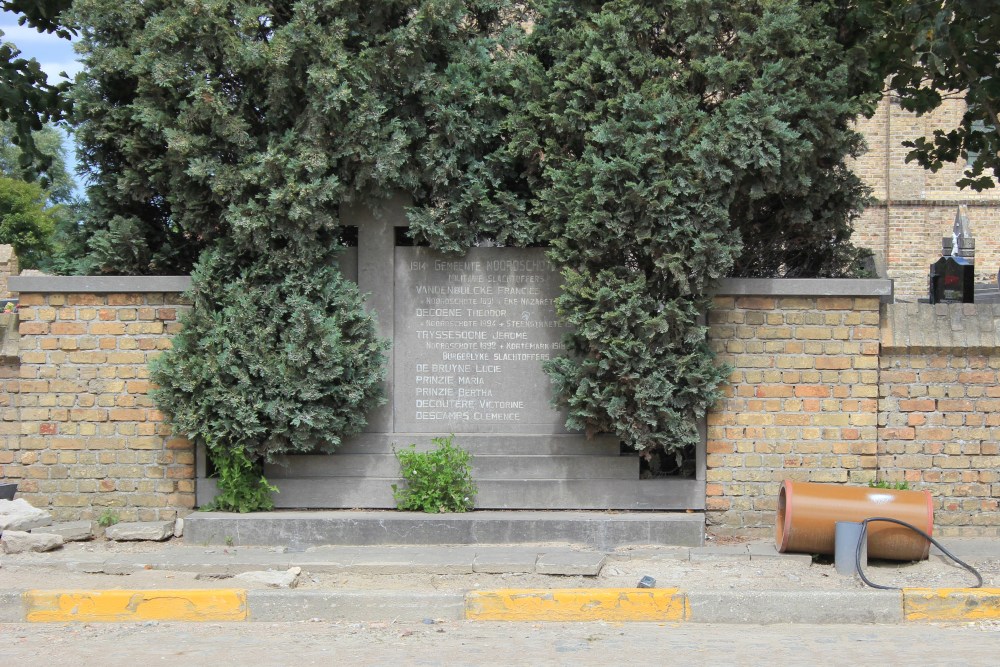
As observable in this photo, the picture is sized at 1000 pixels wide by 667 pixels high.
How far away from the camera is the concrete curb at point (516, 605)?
6.43 m

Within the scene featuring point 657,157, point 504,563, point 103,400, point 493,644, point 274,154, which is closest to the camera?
point 493,644

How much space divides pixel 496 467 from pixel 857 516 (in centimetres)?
278

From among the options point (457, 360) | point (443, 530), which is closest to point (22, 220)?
point (457, 360)

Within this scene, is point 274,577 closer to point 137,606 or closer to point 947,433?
point 137,606

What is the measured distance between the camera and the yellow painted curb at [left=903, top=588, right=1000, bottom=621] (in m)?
6.39

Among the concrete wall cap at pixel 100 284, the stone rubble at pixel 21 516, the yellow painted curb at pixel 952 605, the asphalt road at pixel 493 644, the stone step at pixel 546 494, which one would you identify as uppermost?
the concrete wall cap at pixel 100 284

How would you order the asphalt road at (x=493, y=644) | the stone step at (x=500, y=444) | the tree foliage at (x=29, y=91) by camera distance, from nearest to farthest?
the asphalt road at (x=493, y=644), the stone step at (x=500, y=444), the tree foliage at (x=29, y=91)

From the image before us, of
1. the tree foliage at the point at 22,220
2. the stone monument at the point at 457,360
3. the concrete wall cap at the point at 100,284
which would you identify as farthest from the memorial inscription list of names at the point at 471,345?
the tree foliage at the point at 22,220

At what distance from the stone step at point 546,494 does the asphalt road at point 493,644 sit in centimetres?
167

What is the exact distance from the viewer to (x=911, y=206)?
26688mm

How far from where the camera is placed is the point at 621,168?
24.1 feet

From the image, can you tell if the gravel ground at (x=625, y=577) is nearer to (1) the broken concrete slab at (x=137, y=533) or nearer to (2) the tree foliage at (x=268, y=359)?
(1) the broken concrete slab at (x=137, y=533)

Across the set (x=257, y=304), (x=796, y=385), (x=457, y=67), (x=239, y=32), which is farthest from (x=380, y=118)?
(x=796, y=385)

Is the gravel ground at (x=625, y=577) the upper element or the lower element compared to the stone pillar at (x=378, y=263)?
lower
